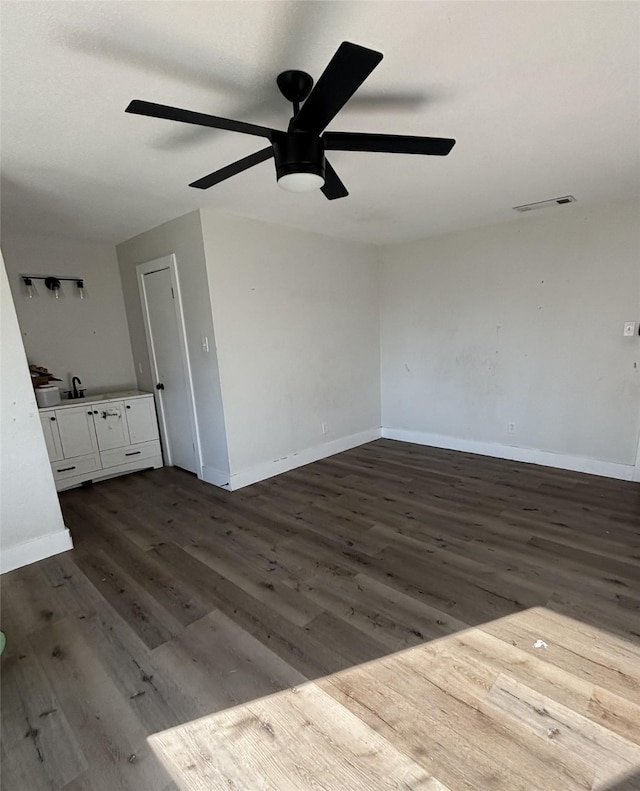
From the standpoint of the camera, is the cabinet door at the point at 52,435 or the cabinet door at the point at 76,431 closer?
the cabinet door at the point at 52,435

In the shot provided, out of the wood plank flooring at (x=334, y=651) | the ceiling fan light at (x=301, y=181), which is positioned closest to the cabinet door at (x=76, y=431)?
the wood plank flooring at (x=334, y=651)

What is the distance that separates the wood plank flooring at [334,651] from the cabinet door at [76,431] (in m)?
0.87

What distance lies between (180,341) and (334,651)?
2.95 meters

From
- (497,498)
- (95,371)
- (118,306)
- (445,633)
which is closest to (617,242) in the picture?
(497,498)

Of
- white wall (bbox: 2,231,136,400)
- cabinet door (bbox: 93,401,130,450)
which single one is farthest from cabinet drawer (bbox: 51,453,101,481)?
white wall (bbox: 2,231,136,400)

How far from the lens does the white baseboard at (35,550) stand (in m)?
2.46

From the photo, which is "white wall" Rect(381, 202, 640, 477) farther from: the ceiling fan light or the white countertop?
the white countertop

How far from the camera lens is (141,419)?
4.13 m

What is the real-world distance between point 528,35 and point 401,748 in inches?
99.7

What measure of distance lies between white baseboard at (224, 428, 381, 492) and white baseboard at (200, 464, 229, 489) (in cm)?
5

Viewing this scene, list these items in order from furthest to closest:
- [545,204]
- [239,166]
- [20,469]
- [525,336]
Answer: [525,336], [545,204], [20,469], [239,166]

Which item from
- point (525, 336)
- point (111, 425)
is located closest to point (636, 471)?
point (525, 336)

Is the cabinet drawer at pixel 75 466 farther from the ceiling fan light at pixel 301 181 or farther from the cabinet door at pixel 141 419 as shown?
the ceiling fan light at pixel 301 181

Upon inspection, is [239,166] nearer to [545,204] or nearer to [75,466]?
[545,204]
